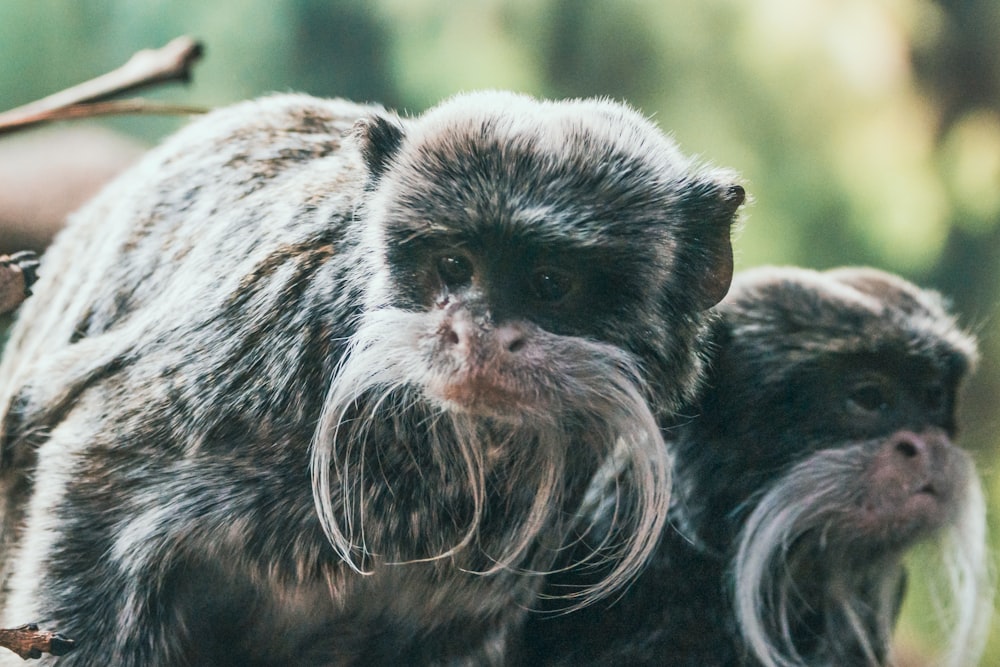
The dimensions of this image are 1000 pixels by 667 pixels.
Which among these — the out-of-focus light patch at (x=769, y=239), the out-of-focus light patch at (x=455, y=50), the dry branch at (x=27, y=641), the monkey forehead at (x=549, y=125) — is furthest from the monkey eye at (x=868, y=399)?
the dry branch at (x=27, y=641)

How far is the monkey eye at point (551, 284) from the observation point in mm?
1195

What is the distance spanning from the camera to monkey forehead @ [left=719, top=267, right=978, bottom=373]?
1604mm

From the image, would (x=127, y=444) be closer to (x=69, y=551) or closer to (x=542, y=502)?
(x=69, y=551)

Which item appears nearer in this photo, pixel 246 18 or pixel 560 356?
pixel 560 356

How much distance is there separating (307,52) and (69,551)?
1186mm

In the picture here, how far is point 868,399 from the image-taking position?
5.26 feet

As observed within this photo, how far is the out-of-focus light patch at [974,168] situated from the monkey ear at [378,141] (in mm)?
1144

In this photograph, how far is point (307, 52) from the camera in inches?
86.4

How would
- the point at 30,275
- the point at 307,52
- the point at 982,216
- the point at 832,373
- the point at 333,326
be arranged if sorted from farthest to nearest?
the point at 307,52
the point at 982,216
the point at 832,373
the point at 30,275
the point at 333,326

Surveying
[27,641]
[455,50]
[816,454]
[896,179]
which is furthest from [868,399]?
[27,641]

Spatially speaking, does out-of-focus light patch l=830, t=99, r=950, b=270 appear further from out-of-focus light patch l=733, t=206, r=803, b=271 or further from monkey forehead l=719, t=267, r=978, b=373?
monkey forehead l=719, t=267, r=978, b=373

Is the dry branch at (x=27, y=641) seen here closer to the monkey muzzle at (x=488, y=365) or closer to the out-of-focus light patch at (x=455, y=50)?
the monkey muzzle at (x=488, y=365)

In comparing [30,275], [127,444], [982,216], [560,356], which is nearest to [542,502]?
[560,356]

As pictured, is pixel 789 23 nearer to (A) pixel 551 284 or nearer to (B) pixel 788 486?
(B) pixel 788 486
